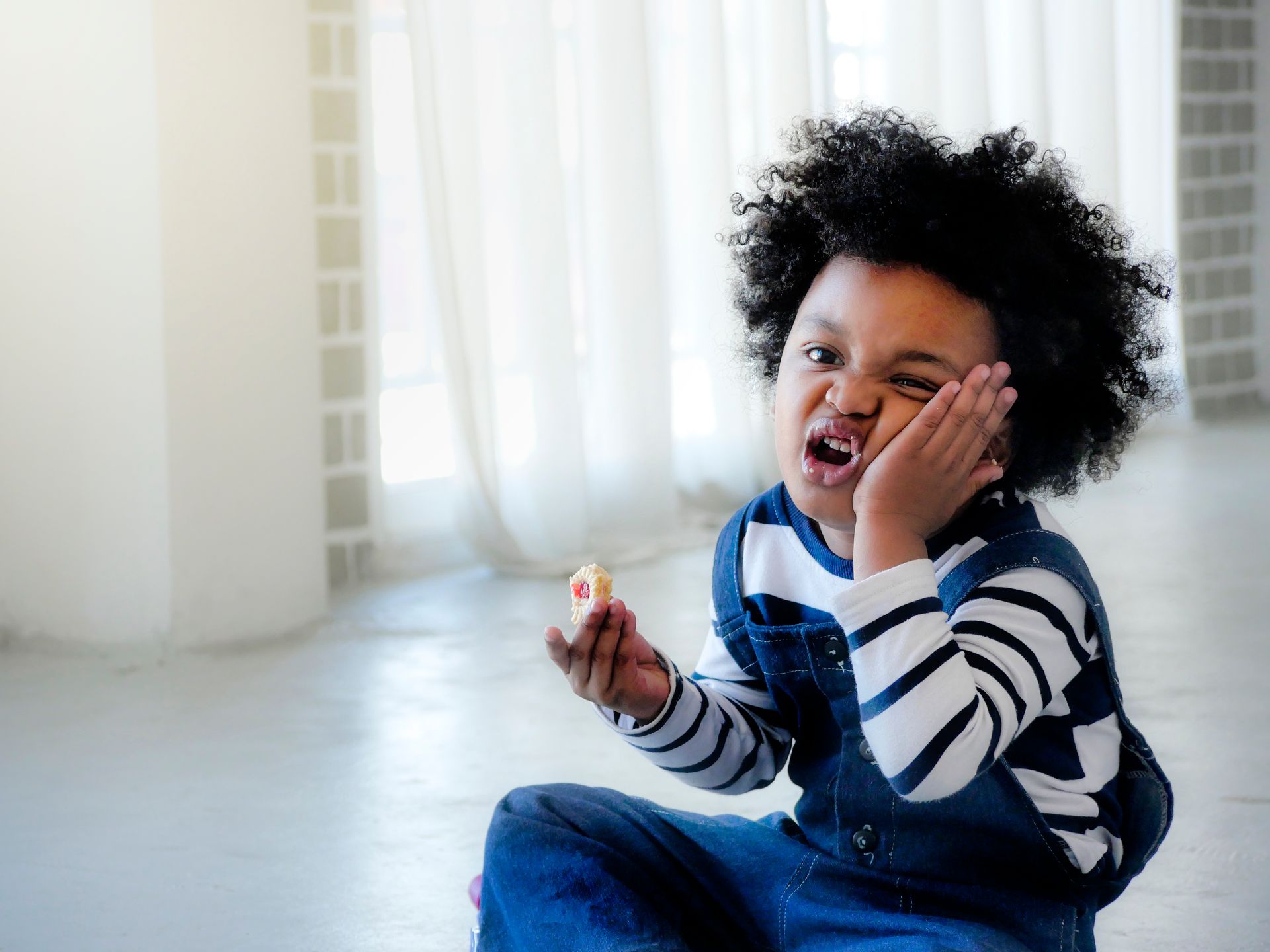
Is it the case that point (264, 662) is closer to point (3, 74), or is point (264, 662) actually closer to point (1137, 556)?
point (3, 74)

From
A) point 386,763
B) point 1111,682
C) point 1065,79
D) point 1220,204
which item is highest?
point 1065,79

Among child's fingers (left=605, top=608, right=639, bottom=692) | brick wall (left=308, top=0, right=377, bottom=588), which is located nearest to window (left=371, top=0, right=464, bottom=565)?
brick wall (left=308, top=0, right=377, bottom=588)

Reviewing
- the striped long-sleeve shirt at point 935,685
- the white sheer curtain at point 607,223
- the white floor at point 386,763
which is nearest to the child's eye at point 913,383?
the striped long-sleeve shirt at point 935,685

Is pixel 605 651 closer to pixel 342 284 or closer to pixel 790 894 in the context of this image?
pixel 790 894

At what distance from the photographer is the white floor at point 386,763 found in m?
1.52

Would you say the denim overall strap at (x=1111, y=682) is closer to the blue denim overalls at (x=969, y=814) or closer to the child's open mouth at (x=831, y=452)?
the blue denim overalls at (x=969, y=814)

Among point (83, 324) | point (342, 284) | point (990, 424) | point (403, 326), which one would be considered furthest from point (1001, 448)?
point (403, 326)

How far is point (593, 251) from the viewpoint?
3.17 meters

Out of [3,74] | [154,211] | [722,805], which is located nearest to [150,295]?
[154,211]

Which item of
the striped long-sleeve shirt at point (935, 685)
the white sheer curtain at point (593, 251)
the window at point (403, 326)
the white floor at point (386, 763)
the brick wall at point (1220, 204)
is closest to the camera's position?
the striped long-sleeve shirt at point (935, 685)

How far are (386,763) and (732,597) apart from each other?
3.14 ft

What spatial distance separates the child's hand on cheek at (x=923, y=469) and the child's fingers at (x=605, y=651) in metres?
0.18

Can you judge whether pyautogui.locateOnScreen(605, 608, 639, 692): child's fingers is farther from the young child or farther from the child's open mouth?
the child's open mouth

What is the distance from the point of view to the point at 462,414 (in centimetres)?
296
